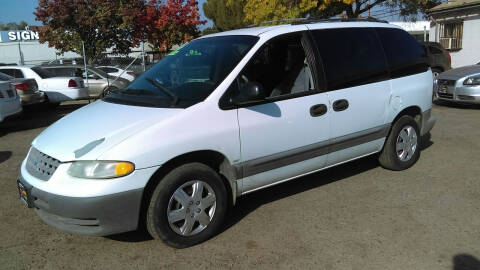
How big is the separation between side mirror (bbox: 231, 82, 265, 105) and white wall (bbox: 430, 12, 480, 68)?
1654 cm

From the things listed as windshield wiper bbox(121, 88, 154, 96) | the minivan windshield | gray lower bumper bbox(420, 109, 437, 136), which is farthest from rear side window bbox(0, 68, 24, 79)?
gray lower bumper bbox(420, 109, 437, 136)

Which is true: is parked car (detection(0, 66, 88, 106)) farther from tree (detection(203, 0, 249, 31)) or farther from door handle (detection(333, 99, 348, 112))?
tree (detection(203, 0, 249, 31))

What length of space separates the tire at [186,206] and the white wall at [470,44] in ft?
55.5

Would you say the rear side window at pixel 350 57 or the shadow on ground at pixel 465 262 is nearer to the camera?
the shadow on ground at pixel 465 262

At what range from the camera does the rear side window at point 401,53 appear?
15.8ft

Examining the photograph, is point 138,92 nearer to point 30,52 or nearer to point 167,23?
point 167,23

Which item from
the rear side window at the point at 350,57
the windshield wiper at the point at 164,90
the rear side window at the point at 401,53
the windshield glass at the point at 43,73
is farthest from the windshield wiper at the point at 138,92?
the windshield glass at the point at 43,73

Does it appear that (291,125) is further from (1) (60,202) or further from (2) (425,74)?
(2) (425,74)

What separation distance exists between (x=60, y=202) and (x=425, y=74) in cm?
445

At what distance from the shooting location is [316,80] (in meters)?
4.09

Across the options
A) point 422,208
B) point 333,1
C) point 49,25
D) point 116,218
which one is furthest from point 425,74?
point 49,25

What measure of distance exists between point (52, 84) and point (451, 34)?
16.6 meters

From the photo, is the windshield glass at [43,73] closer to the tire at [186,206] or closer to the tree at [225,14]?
the tire at [186,206]

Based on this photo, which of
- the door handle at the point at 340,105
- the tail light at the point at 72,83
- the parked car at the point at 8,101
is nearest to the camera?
the door handle at the point at 340,105
